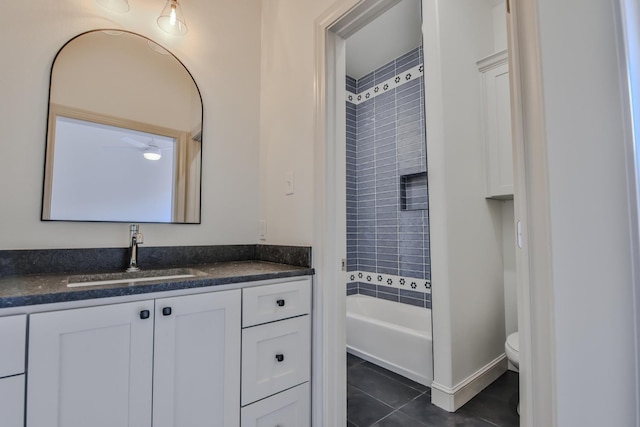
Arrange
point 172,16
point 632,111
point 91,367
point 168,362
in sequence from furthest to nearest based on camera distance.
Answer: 1. point 172,16
2. point 168,362
3. point 91,367
4. point 632,111

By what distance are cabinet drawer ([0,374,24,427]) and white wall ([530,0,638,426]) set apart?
48.0 inches

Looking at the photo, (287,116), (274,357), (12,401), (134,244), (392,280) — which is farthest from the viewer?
(392,280)

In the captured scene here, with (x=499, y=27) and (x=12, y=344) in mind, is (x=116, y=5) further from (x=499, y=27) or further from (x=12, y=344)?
(x=499, y=27)

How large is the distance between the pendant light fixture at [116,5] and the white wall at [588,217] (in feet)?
5.77

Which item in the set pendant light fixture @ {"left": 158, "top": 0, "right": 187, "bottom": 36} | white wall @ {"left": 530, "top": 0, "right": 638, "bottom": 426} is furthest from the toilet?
pendant light fixture @ {"left": 158, "top": 0, "right": 187, "bottom": 36}

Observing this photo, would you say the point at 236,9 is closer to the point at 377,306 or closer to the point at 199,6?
the point at 199,6

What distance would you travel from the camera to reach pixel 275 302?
128 cm

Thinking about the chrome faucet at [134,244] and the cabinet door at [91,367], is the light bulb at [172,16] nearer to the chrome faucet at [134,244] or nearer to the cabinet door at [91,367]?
the chrome faucet at [134,244]

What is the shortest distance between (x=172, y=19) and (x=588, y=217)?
1.90 m

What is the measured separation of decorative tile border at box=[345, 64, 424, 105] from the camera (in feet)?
9.61

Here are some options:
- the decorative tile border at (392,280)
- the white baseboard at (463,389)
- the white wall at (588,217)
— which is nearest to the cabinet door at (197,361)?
the white wall at (588,217)

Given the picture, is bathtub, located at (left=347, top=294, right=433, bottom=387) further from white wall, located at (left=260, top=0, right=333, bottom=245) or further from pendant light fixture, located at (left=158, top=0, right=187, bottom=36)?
pendant light fixture, located at (left=158, top=0, right=187, bottom=36)

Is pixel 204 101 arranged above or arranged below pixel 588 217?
above

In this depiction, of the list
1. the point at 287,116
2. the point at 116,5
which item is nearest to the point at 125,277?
the point at 287,116
